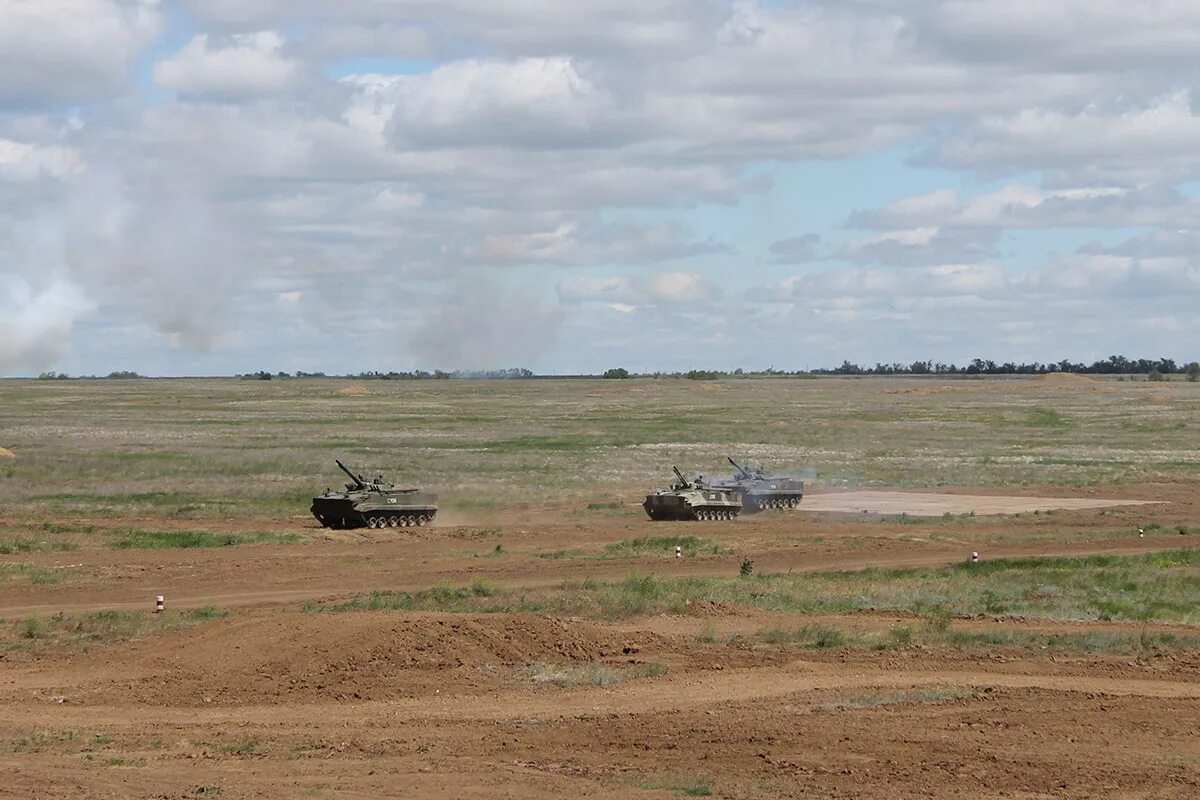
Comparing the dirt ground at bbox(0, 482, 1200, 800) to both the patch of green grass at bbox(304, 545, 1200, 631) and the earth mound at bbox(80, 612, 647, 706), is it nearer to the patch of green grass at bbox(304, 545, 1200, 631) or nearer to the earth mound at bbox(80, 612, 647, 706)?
the earth mound at bbox(80, 612, 647, 706)

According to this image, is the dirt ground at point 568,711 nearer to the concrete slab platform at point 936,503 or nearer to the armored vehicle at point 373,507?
the armored vehicle at point 373,507

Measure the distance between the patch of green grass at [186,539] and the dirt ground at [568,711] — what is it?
30.8ft

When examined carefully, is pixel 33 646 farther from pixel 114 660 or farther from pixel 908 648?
pixel 908 648

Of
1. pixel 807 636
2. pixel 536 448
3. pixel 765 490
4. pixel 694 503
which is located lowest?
pixel 807 636

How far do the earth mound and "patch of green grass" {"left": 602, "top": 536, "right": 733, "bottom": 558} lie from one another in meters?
15.6

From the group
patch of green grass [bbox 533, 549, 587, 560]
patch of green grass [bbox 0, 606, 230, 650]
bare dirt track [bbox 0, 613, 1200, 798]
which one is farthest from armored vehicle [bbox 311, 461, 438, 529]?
bare dirt track [bbox 0, 613, 1200, 798]

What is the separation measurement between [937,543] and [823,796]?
28.1m

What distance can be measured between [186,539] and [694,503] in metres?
16.9

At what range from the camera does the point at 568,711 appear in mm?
19844

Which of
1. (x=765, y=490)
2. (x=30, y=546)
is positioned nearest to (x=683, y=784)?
(x=30, y=546)

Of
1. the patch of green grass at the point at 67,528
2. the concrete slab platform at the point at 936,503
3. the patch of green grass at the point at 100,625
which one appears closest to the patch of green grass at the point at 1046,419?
the concrete slab platform at the point at 936,503

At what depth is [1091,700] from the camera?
1956cm

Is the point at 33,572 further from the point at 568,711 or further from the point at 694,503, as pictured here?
the point at 694,503

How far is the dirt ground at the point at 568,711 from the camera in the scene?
1603cm
